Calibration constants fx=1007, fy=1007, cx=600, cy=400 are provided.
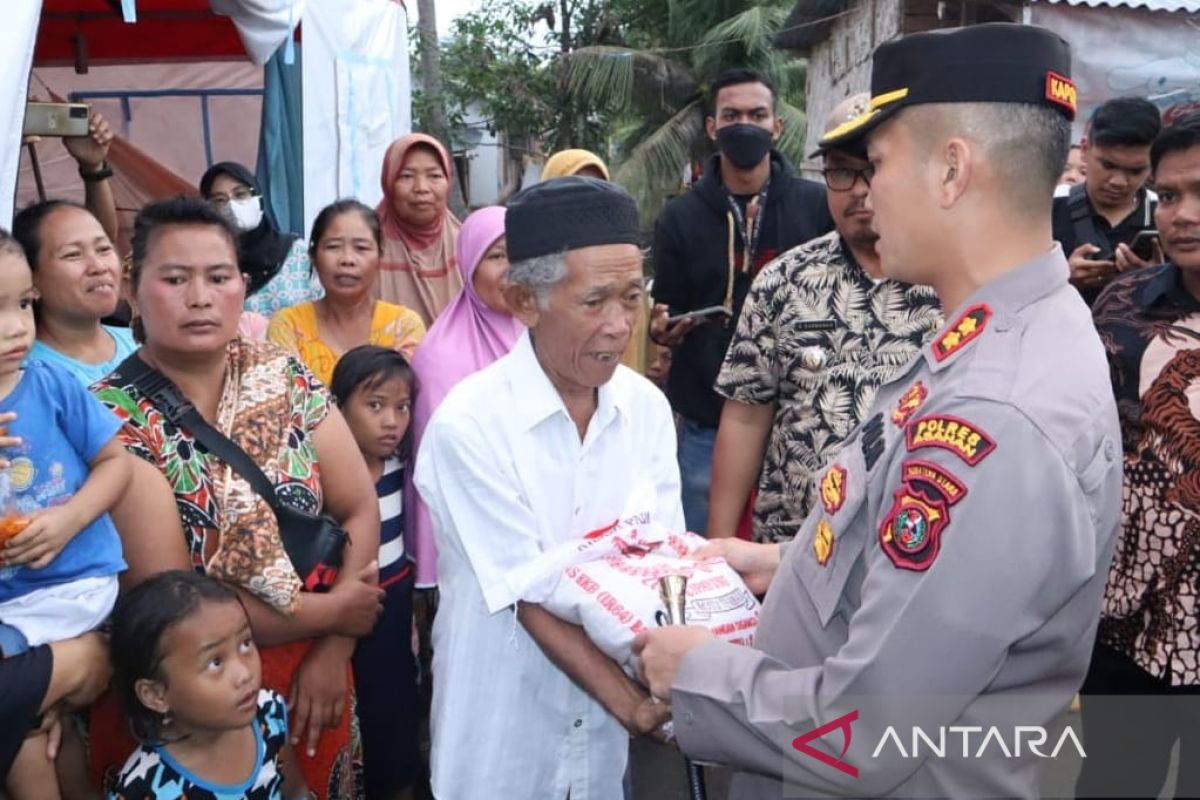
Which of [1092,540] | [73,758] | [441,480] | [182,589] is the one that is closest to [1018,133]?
[1092,540]

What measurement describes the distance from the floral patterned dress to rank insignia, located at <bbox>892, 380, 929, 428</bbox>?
146 cm

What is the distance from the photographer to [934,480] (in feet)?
4.16

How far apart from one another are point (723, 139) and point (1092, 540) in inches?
115

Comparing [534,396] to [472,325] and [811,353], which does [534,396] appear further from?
[472,325]

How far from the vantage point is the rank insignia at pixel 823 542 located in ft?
4.86

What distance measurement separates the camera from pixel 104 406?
2205 millimetres

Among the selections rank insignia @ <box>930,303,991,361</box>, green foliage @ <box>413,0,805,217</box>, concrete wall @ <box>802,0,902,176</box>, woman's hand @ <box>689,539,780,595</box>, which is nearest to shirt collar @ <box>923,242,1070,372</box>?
rank insignia @ <box>930,303,991,361</box>

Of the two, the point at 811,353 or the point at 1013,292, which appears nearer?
the point at 1013,292

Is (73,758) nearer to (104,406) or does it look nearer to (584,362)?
(104,406)

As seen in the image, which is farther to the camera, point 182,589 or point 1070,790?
point 1070,790

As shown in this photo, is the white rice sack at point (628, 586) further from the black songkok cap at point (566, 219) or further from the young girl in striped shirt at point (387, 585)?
the young girl in striped shirt at point (387, 585)

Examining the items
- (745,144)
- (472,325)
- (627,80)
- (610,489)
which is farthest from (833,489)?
(627,80)

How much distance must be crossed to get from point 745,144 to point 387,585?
6.96 feet

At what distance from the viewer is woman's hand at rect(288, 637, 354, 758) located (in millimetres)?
2492
